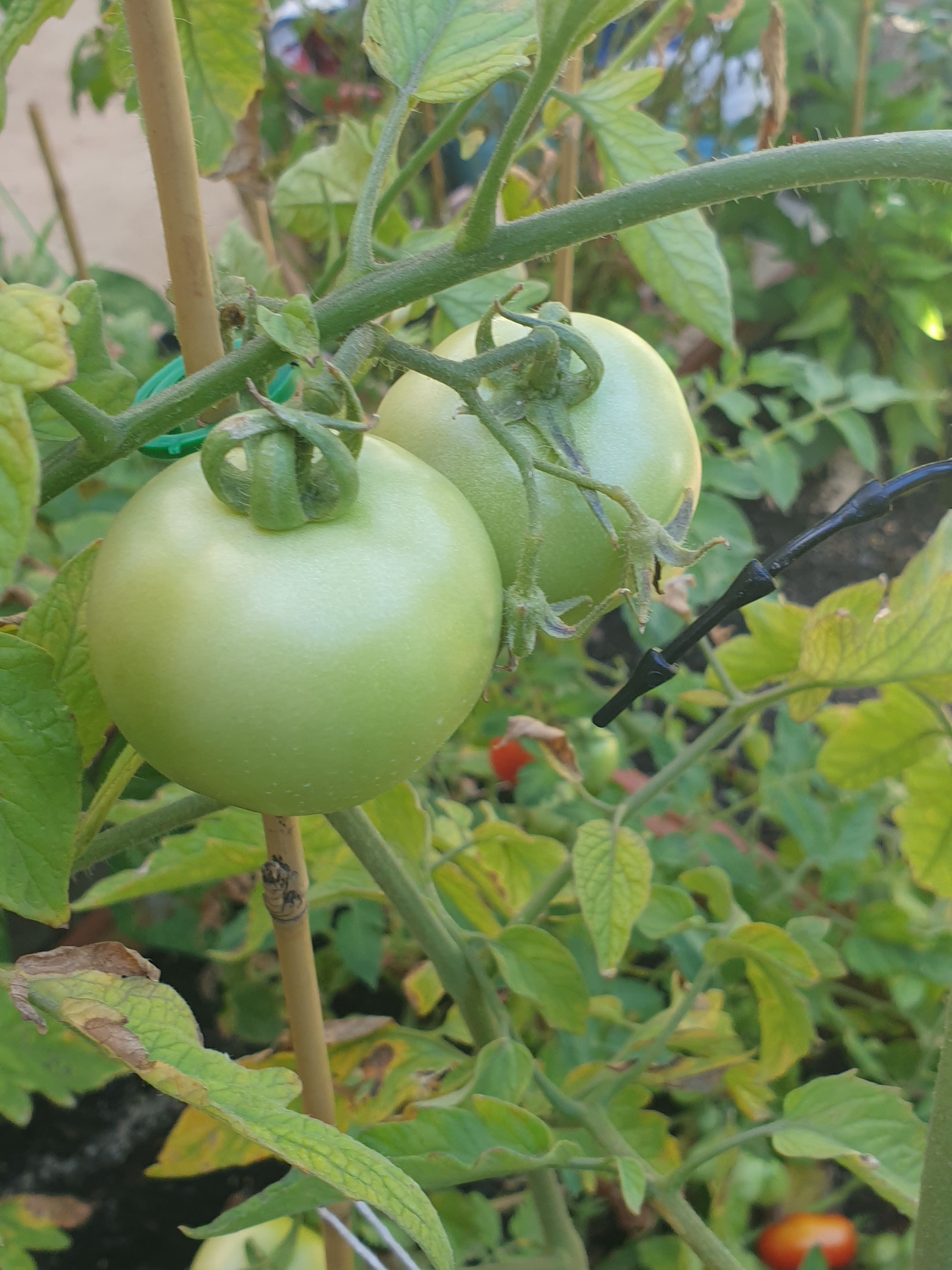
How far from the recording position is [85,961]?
34 cm

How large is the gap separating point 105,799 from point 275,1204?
0.67 feet

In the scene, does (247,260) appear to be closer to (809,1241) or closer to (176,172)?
(176,172)

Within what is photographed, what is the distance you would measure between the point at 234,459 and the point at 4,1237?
627 millimetres

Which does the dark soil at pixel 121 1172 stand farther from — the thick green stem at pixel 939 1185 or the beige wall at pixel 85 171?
the beige wall at pixel 85 171

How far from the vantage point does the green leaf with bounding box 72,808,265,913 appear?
0.58m

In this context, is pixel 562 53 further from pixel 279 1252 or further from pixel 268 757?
pixel 279 1252

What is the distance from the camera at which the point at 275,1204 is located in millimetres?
448

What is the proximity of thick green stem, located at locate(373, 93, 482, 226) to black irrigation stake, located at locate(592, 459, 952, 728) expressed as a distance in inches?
12.7

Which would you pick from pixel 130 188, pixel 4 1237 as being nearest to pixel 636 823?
pixel 4 1237

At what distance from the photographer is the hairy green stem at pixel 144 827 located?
1.45 ft

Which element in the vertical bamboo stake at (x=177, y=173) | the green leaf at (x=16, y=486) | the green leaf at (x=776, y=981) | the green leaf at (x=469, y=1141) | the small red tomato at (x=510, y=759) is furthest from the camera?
the small red tomato at (x=510, y=759)

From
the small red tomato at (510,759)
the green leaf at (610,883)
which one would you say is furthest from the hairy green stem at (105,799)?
the small red tomato at (510,759)

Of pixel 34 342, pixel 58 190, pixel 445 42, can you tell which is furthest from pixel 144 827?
pixel 58 190

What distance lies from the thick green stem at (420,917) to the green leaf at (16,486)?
0.23 meters
